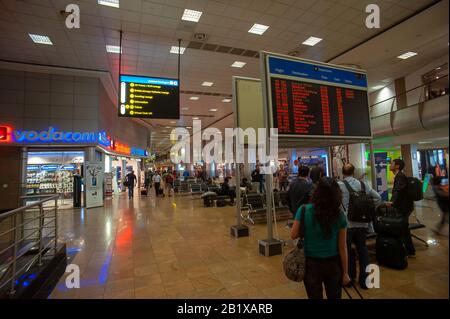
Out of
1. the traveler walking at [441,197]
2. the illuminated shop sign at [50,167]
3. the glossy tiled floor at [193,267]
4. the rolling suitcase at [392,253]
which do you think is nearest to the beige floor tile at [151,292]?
the glossy tiled floor at [193,267]

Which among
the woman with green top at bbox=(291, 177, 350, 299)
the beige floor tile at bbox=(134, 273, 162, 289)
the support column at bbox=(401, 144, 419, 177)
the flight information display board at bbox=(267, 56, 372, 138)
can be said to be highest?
the flight information display board at bbox=(267, 56, 372, 138)

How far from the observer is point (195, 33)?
739 centimetres

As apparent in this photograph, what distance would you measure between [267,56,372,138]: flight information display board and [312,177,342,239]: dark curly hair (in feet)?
7.67

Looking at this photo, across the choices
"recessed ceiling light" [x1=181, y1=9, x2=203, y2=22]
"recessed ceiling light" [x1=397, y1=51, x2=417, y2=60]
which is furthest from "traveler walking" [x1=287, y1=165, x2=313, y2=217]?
"recessed ceiling light" [x1=397, y1=51, x2=417, y2=60]

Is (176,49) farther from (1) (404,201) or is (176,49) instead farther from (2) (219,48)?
(1) (404,201)

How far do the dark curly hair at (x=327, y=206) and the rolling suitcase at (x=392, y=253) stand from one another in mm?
2465

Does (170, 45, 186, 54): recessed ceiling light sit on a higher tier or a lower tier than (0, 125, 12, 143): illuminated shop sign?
higher

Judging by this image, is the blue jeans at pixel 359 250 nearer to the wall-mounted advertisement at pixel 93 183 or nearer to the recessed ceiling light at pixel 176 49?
the recessed ceiling light at pixel 176 49

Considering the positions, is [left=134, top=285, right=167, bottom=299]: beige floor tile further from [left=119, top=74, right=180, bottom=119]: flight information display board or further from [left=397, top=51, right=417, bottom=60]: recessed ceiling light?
[left=397, top=51, right=417, bottom=60]: recessed ceiling light

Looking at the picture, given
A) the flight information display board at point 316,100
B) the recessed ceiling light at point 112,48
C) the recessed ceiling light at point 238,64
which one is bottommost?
the flight information display board at point 316,100

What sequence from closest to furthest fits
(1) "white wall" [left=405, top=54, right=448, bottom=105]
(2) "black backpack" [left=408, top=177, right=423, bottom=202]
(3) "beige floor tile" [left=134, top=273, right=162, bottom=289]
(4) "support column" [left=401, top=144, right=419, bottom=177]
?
1. (3) "beige floor tile" [left=134, top=273, right=162, bottom=289]
2. (2) "black backpack" [left=408, top=177, right=423, bottom=202]
3. (1) "white wall" [left=405, top=54, right=448, bottom=105]
4. (4) "support column" [left=401, top=144, right=419, bottom=177]

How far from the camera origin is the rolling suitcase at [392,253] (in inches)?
142

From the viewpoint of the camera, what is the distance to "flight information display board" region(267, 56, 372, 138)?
430 cm

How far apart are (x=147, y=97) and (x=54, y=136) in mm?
5911
